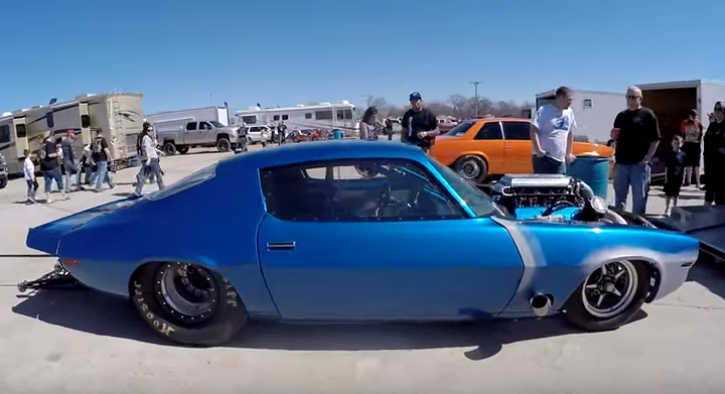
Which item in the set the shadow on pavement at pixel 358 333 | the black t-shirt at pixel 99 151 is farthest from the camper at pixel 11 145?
the shadow on pavement at pixel 358 333

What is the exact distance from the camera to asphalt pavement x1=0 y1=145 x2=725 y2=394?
276 centimetres

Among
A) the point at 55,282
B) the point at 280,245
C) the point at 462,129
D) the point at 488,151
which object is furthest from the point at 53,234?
the point at 462,129

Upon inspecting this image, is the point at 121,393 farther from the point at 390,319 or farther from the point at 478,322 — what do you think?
the point at 478,322

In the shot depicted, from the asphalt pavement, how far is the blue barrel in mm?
2006

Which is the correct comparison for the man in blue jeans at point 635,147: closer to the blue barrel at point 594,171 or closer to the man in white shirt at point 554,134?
the blue barrel at point 594,171

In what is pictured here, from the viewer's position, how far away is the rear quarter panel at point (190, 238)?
299 cm

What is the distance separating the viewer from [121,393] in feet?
8.98

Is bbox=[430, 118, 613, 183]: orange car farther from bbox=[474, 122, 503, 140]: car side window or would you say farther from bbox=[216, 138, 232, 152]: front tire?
bbox=[216, 138, 232, 152]: front tire

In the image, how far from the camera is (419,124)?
6.72 metres

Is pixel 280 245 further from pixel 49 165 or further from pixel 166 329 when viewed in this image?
pixel 49 165

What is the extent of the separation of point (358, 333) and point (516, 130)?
8154mm

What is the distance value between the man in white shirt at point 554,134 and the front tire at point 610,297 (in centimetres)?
220

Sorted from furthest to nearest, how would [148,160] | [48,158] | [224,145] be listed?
[224,145] < [48,158] < [148,160]

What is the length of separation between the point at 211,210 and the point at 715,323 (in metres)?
3.56
